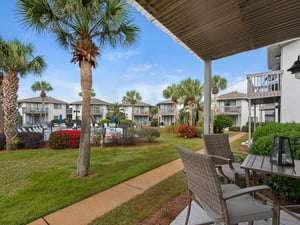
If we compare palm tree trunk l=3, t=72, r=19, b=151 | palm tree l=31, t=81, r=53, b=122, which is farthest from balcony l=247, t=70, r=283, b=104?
palm tree l=31, t=81, r=53, b=122

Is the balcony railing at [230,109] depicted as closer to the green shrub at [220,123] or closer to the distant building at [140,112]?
the green shrub at [220,123]

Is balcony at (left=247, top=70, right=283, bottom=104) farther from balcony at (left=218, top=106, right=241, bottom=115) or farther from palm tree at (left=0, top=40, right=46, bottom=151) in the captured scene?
balcony at (left=218, top=106, right=241, bottom=115)

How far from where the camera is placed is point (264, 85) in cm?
771

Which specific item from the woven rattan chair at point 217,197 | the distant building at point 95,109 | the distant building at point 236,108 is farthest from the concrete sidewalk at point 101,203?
the distant building at point 95,109

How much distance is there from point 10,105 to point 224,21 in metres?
10.2

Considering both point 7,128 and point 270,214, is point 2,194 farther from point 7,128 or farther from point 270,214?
point 7,128

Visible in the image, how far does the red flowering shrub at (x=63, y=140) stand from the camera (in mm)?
8031

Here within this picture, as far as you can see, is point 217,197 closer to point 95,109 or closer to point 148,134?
point 148,134

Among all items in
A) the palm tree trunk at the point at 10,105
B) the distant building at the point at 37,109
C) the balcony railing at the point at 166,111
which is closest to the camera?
the palm tree trunk at the point at 10,105

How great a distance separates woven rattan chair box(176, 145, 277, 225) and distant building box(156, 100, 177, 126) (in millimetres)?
31032

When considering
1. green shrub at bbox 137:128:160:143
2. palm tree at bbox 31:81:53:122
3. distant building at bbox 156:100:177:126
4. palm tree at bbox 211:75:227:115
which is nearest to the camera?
green shrub at bbox 137:128:160:143

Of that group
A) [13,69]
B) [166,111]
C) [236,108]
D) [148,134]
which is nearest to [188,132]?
[148,134]

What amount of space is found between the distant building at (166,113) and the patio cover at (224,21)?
29758mm

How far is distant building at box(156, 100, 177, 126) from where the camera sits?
1304 inches
